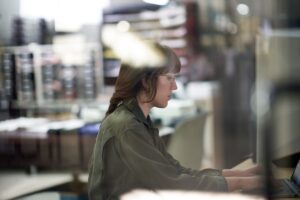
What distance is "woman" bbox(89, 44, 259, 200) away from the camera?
1.56 m

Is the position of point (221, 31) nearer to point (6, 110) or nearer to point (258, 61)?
point (258, 61)

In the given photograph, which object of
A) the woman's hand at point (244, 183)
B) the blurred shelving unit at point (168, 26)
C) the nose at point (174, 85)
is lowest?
the woman's hand at point (244, 183)

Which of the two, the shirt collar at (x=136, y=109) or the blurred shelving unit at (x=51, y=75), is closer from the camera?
the shirt collar at (x=136, y=109)

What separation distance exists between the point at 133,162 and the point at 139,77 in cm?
31

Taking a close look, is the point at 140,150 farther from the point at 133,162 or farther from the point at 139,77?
the point at 139,77

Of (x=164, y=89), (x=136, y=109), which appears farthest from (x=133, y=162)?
(x=164, y=89)

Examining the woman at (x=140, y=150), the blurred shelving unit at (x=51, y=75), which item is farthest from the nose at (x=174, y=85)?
the blurred shelving unit at (x=51, y=75)

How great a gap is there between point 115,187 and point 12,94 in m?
0.71

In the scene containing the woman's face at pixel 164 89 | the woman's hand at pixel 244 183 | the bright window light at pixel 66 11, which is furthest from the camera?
the bright window light at pixel 66 11

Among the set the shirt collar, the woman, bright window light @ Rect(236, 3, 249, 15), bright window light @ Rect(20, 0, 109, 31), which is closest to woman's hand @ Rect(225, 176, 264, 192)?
the woman

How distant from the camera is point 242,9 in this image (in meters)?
1.58

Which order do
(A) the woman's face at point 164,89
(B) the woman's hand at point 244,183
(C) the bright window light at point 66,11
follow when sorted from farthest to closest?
(C) the bright window light at point 66,11 < (A) the woman's face at point 164,89 < (B) the woman's hand at point 244,183

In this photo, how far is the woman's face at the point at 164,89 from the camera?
1624 mm

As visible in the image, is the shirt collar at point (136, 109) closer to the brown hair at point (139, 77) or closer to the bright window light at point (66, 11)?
the brown hair at point (139, 77)
